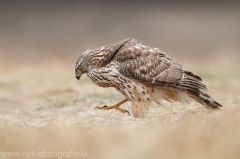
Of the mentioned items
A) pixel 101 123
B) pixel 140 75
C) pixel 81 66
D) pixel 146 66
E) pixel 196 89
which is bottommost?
pixel 101 123

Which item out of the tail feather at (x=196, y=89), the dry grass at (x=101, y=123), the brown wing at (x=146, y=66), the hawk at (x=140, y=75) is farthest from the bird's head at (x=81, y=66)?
the tail feather at (x=196, y=89)

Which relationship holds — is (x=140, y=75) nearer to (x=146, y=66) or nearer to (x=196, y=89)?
(x=146, y=66)

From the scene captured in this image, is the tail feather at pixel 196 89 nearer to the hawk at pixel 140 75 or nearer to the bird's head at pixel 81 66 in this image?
the hawk at pixel 140 75

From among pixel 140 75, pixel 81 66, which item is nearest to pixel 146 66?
pixel 140 75

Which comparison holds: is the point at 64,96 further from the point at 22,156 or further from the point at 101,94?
the point at 22,156

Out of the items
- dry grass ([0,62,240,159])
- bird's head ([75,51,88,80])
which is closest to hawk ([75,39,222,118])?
bird's head ([75,51,88,80])

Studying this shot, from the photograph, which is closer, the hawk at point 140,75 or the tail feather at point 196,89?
the hawk at point 140,75

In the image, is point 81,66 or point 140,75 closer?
point 140,75
